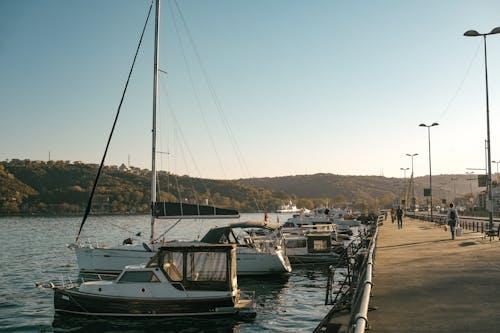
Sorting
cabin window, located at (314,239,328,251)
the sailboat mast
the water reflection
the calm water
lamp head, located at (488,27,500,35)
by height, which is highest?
lamp head, located at (488,27,500,35)

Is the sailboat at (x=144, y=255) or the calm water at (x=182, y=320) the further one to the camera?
the sailboat at (x=144, y=255)

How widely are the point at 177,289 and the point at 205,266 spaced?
1.38m

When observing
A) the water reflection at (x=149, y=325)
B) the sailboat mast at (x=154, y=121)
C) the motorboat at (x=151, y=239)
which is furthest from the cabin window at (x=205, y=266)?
the sailboat mast at (x=154, y=121)

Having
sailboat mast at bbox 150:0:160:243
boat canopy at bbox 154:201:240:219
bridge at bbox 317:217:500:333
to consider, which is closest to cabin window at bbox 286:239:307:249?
boat canopy at bbox 154:201:240:219

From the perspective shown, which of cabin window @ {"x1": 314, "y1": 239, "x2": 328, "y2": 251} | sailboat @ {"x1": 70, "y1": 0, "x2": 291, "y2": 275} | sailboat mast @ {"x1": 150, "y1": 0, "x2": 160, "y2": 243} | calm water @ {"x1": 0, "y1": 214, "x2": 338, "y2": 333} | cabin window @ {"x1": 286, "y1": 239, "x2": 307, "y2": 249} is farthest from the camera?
cabin window @ {"x1": 314, "y1": 239, "x2": 328, "y2": 251}

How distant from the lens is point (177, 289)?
1895cm

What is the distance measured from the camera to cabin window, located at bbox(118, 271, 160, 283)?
1905 cm

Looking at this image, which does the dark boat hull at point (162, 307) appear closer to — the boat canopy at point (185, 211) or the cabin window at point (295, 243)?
the boat canopy at point (185, 211)

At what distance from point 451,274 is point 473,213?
83495mm

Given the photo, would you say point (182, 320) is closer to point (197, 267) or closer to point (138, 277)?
point (197, 267)

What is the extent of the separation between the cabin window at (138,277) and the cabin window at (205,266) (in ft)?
4.43

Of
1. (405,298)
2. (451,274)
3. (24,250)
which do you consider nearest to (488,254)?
(451,274)

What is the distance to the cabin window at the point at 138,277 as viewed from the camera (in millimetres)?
19047

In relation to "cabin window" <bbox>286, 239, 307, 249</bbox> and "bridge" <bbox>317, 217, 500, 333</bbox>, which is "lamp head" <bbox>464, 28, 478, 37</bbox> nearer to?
"bridge" <bbox>317, 217, 500, 333</bbox>
